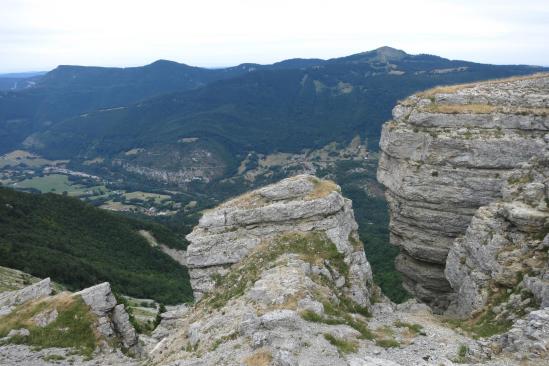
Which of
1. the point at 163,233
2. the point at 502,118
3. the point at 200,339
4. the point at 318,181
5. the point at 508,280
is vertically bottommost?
the point at 163,233

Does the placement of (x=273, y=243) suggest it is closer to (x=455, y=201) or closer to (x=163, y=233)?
(x=455, y=201)

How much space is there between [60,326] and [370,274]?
1132 inches

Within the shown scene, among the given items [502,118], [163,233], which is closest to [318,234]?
[502,118]

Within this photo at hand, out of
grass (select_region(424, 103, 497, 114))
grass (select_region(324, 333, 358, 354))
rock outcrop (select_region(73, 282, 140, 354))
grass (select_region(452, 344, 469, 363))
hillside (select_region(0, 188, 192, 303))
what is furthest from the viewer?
hillside (select_region(0, 188, 192, 303))

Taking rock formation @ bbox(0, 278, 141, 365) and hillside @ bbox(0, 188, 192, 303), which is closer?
rock formation @ bbox(0, 278, 141, 365)

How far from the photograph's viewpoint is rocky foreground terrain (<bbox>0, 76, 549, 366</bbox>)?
28922 mm

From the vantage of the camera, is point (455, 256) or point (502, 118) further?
point (502, 118)

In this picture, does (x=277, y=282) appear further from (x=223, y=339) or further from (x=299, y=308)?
(x=223, y=339)

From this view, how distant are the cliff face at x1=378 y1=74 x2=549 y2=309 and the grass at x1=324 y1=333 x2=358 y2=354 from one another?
948 inches

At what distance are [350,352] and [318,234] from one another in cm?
1494

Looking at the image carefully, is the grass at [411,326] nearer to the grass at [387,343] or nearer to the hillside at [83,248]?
the grass at [387,343]

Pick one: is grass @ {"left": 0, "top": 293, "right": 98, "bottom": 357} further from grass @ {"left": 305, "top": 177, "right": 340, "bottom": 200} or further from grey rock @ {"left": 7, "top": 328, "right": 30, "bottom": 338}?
grass @ {"left": 305, "top": 177, "right": 340, "bottom": 200}

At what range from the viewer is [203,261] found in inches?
1682

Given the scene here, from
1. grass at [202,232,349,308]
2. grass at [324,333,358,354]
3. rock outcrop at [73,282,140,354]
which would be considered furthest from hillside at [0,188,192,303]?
grass at [324,333,358,354]
